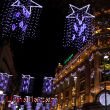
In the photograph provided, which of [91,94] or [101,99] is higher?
[91,94]

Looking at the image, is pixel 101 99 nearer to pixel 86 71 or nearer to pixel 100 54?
pixel 100 54

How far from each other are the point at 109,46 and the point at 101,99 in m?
32.9

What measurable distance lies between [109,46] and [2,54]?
25.4 m

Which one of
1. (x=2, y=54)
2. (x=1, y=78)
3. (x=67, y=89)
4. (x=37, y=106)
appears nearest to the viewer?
(x=1, y=78)

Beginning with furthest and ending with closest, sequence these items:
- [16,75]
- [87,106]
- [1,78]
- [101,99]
Answer: [16,75] → [1,78] → [87,106] → [101,99]

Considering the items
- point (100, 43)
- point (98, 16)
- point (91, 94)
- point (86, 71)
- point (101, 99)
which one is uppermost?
point (98, 16)

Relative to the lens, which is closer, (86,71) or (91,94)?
(91,94)

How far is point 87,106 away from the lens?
37156mm

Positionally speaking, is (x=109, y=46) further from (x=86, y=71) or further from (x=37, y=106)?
(x=37, y=106)

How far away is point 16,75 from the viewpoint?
3556 inches

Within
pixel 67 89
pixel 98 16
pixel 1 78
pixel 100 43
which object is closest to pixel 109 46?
pixel 100 43

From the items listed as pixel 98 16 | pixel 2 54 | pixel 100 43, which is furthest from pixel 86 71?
pixel 2 54

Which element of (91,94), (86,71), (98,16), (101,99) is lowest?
(101,99)

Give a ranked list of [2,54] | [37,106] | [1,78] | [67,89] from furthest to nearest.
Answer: [37,106]
[67,89]
[2,54]
[1,78]
